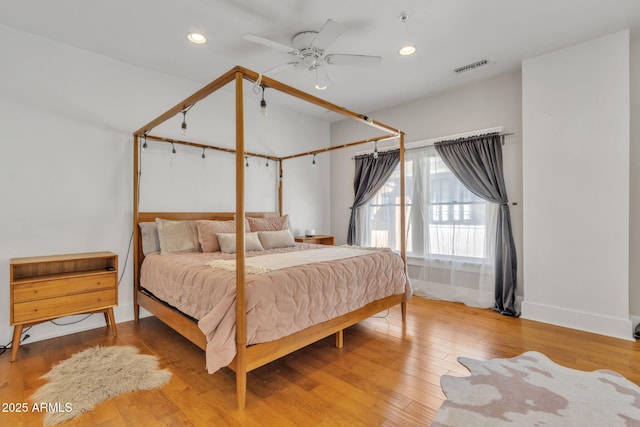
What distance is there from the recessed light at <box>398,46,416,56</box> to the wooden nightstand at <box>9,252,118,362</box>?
3.45 meters

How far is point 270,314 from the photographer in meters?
1.95

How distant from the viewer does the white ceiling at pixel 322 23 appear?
241cm

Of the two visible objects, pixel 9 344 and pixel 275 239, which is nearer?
pixel 9 344

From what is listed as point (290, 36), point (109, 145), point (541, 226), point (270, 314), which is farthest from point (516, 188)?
point (109, 145)

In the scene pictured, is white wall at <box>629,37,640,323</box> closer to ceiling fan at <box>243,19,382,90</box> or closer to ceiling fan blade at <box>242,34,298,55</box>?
→ ceiling fan at <box>243,19,382,90</box>

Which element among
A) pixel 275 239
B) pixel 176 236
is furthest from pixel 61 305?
pixel 275 239

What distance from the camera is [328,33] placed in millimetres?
2342

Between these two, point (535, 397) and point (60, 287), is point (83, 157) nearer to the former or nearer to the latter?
point (60, 287)

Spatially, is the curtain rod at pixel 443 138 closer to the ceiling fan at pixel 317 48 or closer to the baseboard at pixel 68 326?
the ceiling fan at pixel 317 48

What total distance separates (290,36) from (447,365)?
123 inches

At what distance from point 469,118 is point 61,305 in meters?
4.80

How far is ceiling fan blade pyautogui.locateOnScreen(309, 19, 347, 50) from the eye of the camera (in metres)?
2.22

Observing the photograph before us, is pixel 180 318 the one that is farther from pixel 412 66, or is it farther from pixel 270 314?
pixel 412 66

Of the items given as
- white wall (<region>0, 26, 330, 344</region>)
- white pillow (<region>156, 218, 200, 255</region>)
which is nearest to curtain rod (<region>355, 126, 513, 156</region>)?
white wall (<region>0, 26, 330, 344</region>)
